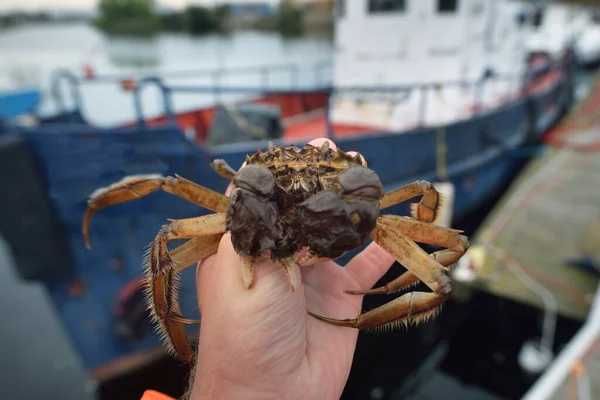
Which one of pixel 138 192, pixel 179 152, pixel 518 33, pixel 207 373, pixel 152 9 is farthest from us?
pixel 152 9

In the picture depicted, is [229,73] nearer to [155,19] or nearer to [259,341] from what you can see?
[259,341]

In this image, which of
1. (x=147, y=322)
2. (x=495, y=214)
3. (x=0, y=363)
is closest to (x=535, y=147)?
(x=495, y=214)

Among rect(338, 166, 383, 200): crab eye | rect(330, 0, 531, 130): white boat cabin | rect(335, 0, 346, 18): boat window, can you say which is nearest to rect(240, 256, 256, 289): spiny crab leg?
rect(338, 166, 383, 200): crab eye

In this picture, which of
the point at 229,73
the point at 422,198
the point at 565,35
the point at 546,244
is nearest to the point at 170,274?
the point at 422,198

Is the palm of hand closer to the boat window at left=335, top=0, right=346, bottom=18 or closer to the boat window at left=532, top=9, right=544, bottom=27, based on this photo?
the boat window at left=335, top=0, right=346, bottom=18

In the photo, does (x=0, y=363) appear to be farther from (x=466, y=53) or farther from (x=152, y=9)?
(x=152, y=9)

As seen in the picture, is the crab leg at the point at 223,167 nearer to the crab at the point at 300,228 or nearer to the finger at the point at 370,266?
the crab at the point at 300,228
